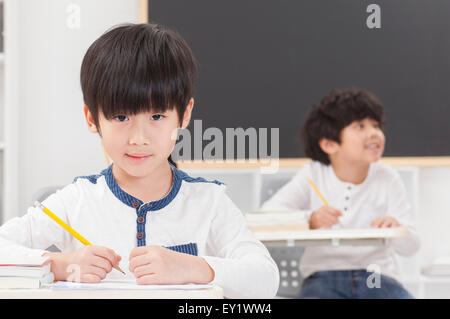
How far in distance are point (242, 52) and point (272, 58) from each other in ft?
0.48

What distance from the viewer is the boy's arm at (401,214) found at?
Result: 2.23 m

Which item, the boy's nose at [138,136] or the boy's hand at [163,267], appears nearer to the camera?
the boy's hand at [163,267]

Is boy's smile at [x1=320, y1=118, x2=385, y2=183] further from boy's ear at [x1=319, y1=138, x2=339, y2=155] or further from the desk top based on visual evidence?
the desk top

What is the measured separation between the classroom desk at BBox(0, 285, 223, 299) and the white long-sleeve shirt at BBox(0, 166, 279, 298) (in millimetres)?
273

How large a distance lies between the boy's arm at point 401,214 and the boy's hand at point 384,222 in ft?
0.23

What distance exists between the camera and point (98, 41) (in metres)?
1.00

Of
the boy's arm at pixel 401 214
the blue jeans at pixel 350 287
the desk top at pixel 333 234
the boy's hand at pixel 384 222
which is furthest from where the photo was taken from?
the boy's arm at pixel 401 214

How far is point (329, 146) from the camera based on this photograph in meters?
2.54

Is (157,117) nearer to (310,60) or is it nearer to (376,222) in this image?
(376,222)

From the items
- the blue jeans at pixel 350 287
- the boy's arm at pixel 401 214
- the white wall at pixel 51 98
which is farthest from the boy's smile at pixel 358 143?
the white wall at pixel 51 98

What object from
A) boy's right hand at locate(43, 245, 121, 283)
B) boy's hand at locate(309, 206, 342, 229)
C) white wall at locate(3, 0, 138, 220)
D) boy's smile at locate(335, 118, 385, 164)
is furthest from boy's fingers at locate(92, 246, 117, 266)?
white wall at locate(3, 0, 138, 220)

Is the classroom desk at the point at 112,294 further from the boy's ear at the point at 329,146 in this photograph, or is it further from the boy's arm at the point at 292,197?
the boy's ear at the point at 329,146

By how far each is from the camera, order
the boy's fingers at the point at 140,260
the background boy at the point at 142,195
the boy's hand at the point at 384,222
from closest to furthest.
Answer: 1. the boy's fingers at the point at 140,260
2. the background boy at the point at 142,195
3. the boy's hand at the point at 384,222

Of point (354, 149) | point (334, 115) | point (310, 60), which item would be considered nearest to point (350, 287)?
point (354, 149)
